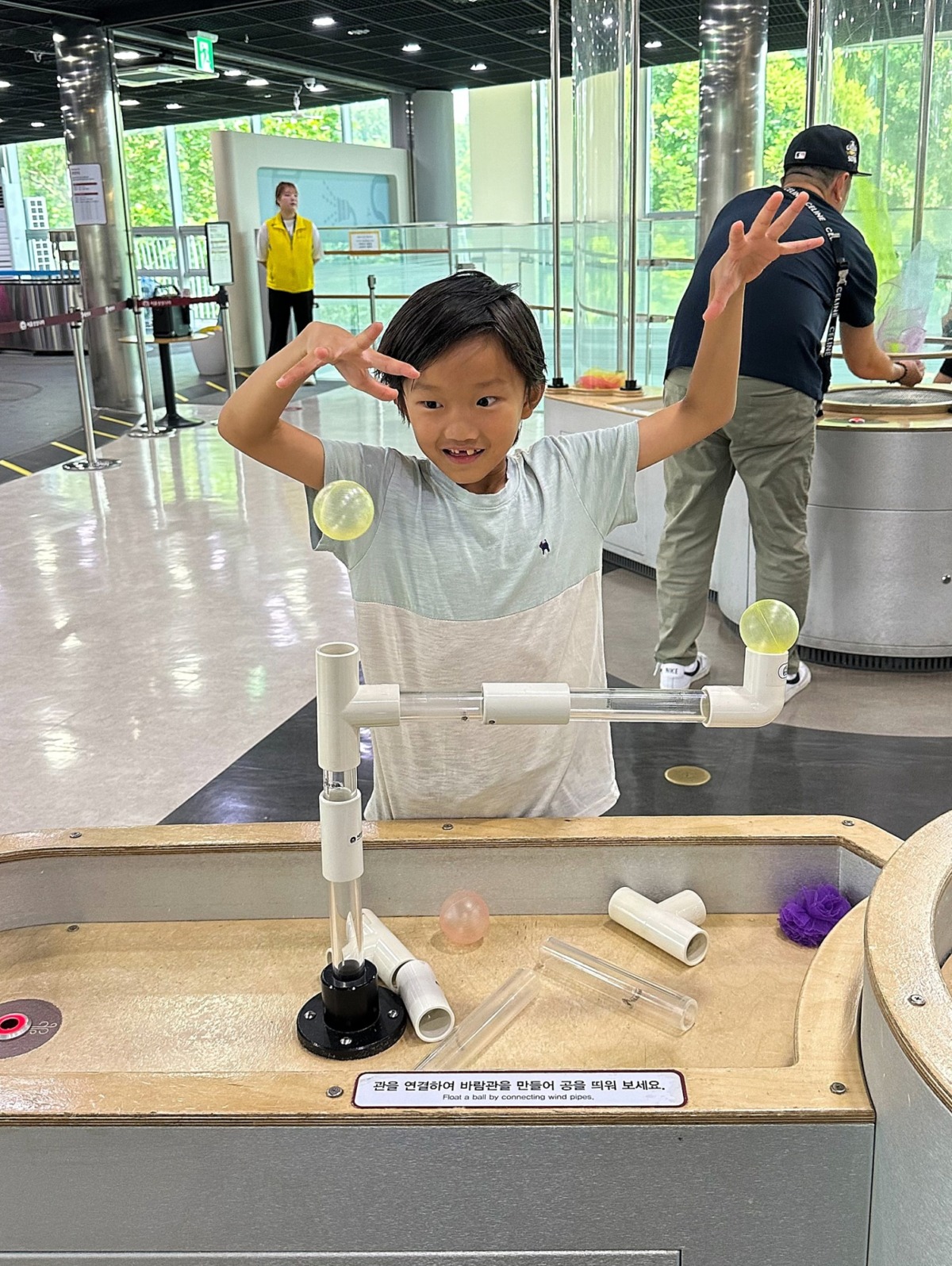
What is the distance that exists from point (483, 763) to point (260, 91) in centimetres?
1628

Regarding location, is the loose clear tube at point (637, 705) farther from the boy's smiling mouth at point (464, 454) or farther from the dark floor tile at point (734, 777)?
the dark floor tile at point (734, 777)

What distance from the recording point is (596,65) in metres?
4.92

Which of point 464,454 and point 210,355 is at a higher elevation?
point 464,454

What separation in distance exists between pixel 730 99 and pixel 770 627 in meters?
5.97

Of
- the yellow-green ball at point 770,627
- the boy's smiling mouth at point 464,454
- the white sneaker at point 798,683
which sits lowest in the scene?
the white sneaker at point 798,683

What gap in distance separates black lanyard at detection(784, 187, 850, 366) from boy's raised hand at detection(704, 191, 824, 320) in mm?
1890

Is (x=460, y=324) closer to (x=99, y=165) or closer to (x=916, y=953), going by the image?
(x=916, y=953)

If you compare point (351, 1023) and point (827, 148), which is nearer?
point (351, 1023)

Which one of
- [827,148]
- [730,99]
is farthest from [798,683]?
[730,99]

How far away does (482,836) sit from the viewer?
4.05 ft

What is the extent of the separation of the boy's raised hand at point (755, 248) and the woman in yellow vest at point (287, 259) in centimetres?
894

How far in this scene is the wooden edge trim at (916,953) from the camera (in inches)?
30.0

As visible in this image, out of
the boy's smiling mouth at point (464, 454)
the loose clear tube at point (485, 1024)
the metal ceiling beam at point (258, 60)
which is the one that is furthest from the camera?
the metal ceiling beam at point (258, 60)

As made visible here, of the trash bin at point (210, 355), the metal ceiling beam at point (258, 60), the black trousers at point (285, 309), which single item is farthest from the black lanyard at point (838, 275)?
the trash bin at point (210, 355)
